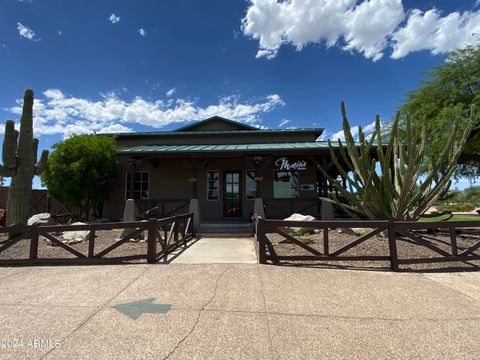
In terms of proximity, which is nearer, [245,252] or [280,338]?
[280,338]

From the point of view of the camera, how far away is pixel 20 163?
9.34 meters

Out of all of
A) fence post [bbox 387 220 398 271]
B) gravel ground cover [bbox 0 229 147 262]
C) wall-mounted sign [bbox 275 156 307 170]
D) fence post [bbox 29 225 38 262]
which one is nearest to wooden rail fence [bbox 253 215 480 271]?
fence post [bbox 387 220 398 271]

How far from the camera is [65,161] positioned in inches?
456

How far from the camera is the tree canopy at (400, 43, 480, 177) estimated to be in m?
12.7

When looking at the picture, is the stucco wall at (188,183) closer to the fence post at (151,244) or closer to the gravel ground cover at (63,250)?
the gravel ground cover at (63,250)

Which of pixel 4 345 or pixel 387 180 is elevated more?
pixel 387 180

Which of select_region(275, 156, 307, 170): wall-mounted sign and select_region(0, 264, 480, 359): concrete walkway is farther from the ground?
select_region(275, 156, 307, 170): wall-mounted sign

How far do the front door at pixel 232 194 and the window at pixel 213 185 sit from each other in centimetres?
37

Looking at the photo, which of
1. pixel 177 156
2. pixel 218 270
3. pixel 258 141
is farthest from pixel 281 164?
pixel 218 270

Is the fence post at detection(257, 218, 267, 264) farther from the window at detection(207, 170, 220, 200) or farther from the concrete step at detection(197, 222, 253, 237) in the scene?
the window at detection(207, 170, 220, 200)

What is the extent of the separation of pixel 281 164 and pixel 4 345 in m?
10.0

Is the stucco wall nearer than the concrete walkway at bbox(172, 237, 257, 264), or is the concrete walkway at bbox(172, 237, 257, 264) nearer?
the concrete walkway at bbox(172, 237, 257, 264)

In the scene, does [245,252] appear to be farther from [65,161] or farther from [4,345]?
[65,161]

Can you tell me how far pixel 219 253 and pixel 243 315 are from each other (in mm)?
3599
